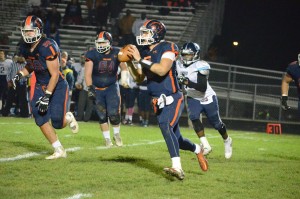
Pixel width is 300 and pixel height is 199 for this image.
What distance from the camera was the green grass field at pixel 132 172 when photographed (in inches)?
230

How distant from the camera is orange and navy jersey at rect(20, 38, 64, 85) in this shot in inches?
301

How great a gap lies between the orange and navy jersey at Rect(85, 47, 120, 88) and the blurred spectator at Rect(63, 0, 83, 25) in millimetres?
12467

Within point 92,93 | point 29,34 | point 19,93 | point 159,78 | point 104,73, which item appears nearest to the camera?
point 159,78

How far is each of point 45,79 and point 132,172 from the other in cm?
185

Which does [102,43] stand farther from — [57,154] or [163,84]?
[163,84]

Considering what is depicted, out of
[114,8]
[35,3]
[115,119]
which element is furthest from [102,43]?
[35,3]

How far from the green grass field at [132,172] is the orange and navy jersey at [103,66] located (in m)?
1.09

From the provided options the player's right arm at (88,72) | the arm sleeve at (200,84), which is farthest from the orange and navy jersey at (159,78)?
the player's right arm at (88,72)

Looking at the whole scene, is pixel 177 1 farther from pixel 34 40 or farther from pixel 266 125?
pixel 34 40

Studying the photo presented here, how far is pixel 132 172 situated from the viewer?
7.03 meters

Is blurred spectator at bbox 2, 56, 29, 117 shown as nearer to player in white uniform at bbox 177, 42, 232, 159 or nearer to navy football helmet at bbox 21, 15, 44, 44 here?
player in white uniform at bbox 177, 42, 232, 159

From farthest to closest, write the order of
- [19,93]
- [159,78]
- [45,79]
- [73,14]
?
[73,14], [19,93], [45,79], [159,78]

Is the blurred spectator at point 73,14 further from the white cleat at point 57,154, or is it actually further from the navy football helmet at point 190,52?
the white cleat at point 57,154

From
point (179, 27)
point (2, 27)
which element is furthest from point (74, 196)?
point (2, 27)
